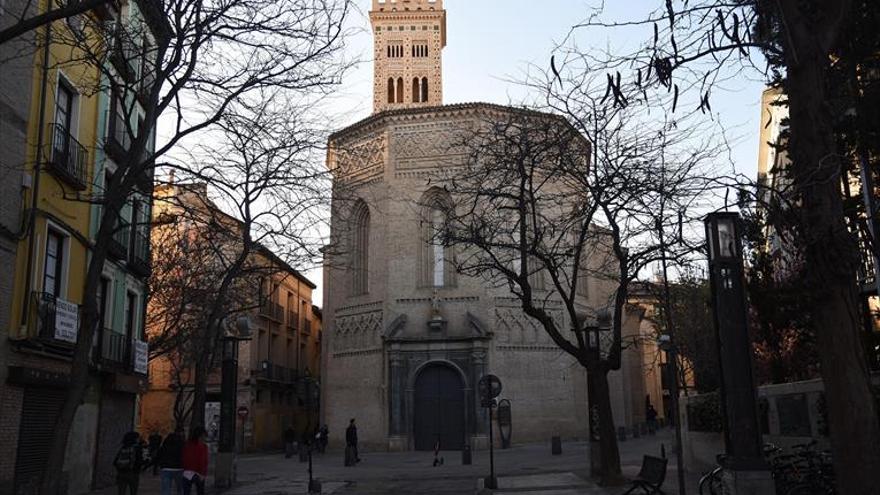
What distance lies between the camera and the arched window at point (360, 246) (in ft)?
129

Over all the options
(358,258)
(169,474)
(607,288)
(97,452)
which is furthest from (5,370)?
(607,288)

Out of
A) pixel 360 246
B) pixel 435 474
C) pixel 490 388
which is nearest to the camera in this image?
pixel 490 388

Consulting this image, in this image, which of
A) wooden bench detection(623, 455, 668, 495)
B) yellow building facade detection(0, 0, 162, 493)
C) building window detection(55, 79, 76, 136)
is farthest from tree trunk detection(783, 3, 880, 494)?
building window detection(55, 79, 76, 136)

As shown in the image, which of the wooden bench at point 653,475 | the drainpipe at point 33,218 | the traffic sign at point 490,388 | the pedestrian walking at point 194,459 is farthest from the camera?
the traffic sign at point 490,388

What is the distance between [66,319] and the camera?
1681cm

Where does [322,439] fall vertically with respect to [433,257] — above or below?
below

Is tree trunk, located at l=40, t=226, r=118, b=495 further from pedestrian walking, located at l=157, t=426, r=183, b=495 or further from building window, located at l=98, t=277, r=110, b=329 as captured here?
building window, located at l=98, t=277, r=110, b=329

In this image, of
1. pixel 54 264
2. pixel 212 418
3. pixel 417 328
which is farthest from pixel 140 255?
pixel 212 418

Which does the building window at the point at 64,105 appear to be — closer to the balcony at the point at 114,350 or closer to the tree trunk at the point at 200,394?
the balcony at the point at 114,350

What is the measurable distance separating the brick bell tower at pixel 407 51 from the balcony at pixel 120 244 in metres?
35.0

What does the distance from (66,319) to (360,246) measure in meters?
23.4

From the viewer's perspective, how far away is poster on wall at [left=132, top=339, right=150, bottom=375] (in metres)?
22.7

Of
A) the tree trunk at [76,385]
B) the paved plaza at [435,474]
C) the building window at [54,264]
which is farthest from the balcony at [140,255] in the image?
the tree trunk at [76,385]

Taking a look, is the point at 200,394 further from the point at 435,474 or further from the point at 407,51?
the point at 407,51
